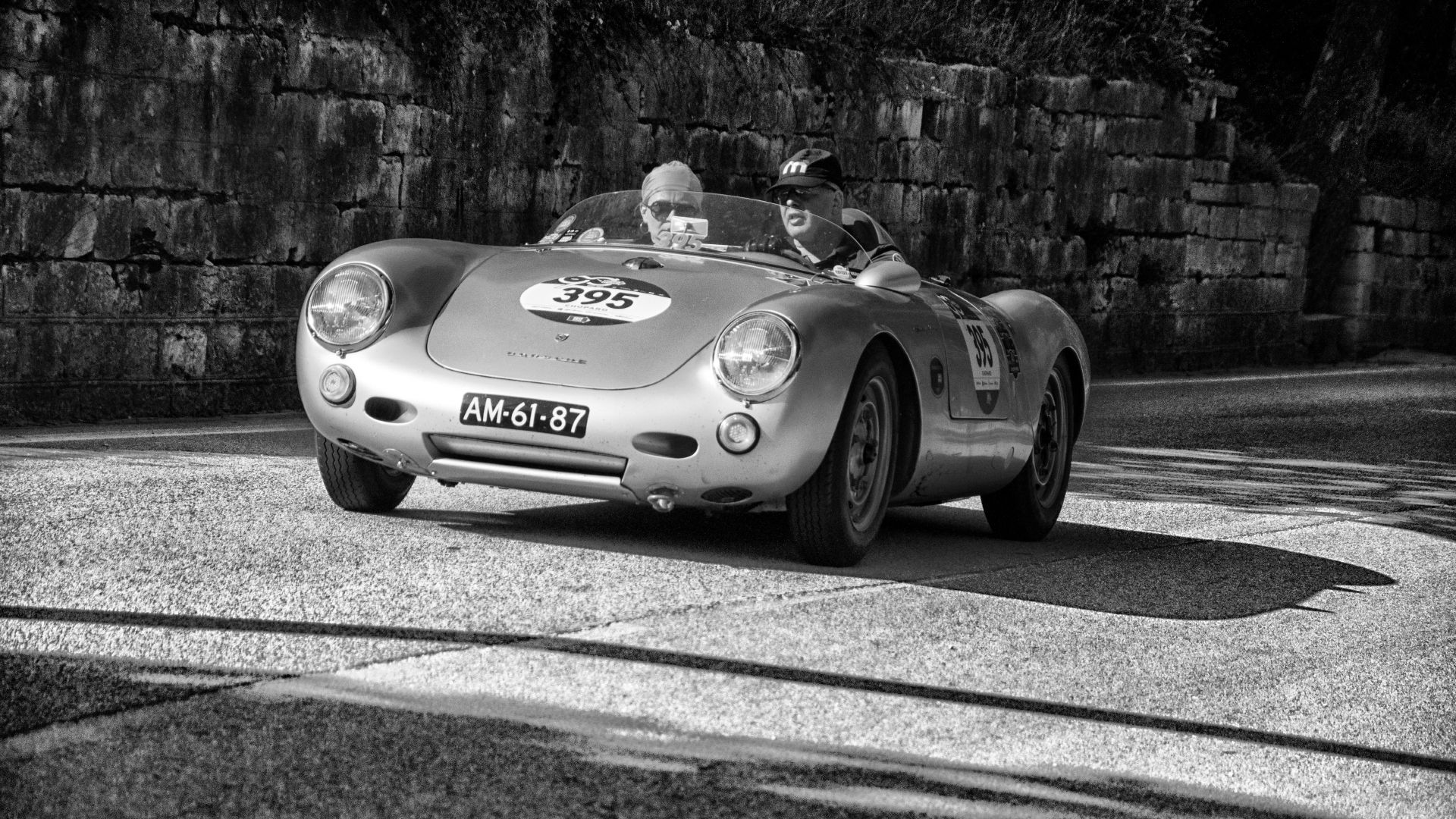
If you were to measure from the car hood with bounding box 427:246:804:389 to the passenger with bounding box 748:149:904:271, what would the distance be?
1.90 ft

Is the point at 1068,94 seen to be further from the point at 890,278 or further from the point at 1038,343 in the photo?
the point at 890,278

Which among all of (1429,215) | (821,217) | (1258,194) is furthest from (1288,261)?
(821,217)

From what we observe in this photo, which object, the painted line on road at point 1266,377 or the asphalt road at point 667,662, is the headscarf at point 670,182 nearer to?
the asphalt road at point 667,662

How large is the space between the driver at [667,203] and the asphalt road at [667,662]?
1027 mm

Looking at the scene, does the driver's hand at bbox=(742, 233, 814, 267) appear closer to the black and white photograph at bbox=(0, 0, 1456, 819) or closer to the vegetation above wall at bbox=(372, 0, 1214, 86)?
the black and white photograph at bbox=(0, 0, 1456, 819)

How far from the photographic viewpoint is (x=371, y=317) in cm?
595

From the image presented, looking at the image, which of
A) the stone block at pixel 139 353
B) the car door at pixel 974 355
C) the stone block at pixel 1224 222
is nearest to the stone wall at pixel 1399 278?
the stone block at pixel 1224 222

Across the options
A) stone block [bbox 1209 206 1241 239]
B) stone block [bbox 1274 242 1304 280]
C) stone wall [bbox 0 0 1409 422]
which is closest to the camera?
stone wall [bbox 0 0 1409 422]

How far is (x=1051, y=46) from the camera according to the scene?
63.7ft

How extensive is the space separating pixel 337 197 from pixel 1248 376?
10.9m

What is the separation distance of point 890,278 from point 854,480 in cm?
76

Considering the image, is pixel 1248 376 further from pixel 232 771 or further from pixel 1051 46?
pixel 232 771

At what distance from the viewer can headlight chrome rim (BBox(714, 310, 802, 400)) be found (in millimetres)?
5578

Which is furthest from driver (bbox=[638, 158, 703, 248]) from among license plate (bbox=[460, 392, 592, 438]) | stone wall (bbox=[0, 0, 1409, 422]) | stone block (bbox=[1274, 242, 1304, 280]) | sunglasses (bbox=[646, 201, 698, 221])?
stone block (bbox=[1274, 242, 1304, 280])
